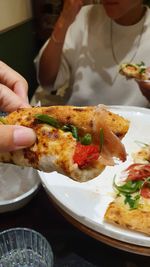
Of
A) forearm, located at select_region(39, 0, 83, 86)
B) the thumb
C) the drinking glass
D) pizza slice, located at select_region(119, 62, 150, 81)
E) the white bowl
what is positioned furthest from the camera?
forearm, located at select_region(39, 0, 83, 86)

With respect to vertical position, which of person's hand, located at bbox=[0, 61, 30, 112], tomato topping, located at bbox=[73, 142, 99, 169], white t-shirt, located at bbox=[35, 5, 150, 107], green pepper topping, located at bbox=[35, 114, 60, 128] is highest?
green pepper topping, located at bbox=[35, 114, 60, 128]

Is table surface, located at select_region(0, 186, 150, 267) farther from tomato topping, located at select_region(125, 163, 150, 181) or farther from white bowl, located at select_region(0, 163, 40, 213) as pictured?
tomato topping, located at select_region(125, 163, 150, 181)

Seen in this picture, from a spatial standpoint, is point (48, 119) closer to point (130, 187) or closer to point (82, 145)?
point (82, 145)

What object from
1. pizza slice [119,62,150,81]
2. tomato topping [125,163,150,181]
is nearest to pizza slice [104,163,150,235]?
tomato topping [125,163,150,181]

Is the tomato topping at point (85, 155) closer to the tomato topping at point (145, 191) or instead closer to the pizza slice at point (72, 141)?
the pizza slice at point (72, 141)

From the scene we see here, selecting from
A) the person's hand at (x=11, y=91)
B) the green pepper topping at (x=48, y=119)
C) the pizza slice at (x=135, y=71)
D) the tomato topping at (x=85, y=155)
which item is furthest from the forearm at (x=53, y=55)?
the tomato topping at (x=85, y=155)

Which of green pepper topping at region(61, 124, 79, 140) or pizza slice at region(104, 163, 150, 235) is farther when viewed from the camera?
pizza slice at region(104, 163, 150, 235)

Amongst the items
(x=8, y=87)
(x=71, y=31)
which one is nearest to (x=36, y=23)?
(x=71, y=31)
